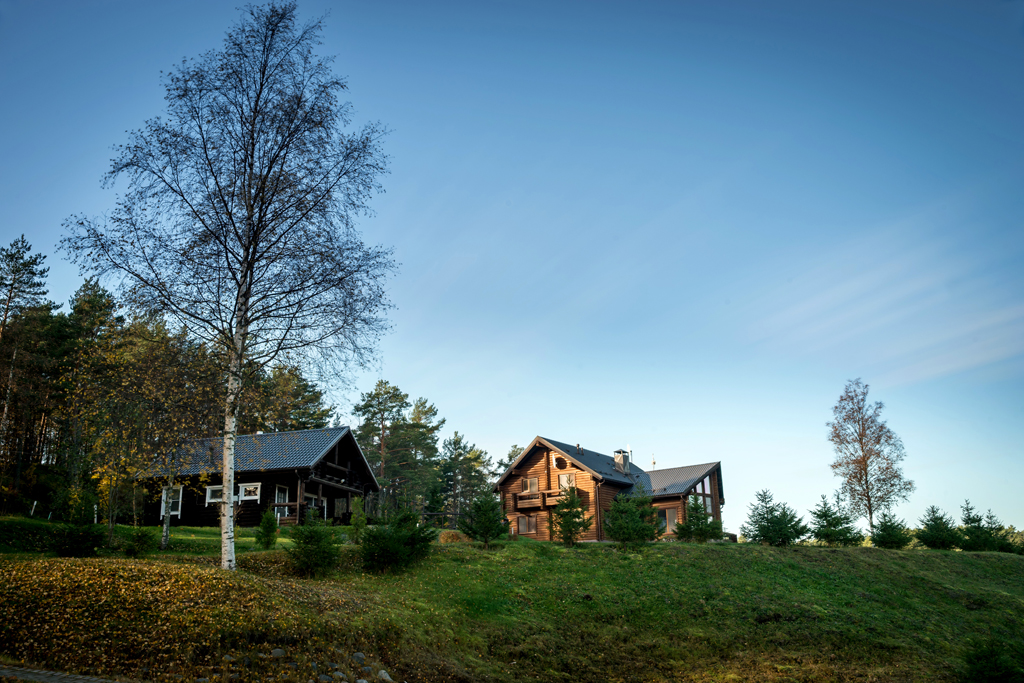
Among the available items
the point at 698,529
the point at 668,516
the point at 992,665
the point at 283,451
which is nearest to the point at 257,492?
the point at 283,451

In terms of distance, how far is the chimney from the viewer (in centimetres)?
4535

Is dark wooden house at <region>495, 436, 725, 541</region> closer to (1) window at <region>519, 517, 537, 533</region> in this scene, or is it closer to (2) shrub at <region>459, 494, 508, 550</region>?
(1) window at <region>519, 517, 537, 533</region>

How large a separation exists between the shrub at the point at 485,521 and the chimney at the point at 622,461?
67.7 ft

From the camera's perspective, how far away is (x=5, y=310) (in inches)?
1332

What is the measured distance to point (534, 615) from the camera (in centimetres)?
1775

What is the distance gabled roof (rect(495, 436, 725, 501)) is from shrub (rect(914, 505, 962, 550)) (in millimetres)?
12668

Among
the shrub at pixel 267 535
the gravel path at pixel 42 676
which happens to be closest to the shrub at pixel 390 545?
the shrub at pixel 267 535

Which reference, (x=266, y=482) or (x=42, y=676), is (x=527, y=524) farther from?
(x=42, y=676)

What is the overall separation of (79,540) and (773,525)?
91.6 ft

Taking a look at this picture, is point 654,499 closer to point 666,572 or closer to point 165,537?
point 666,572

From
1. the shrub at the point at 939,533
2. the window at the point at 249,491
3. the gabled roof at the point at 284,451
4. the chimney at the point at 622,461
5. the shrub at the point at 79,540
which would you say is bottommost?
the shrub at the point at 939,533

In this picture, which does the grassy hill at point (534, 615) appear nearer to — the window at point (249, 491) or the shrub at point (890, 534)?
the shrub at point (890, 534)

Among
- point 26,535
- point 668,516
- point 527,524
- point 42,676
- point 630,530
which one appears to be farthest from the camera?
point 527,524

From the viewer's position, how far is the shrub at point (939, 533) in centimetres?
3362
